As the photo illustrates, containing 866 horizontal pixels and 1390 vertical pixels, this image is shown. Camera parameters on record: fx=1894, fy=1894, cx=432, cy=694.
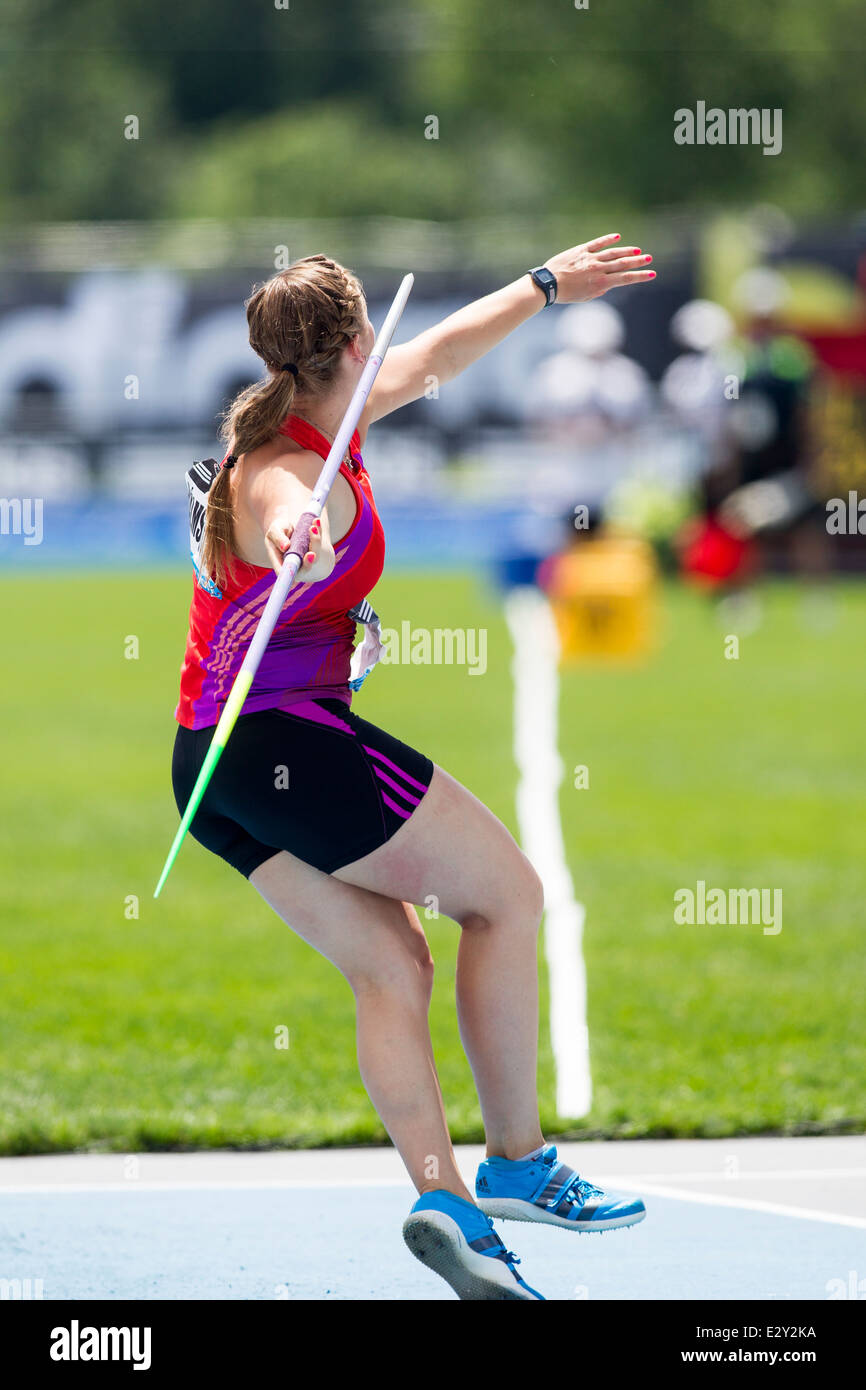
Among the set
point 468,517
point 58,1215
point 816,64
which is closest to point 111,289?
point 468,517

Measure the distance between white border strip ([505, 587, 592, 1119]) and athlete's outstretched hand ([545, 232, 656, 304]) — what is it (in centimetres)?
259

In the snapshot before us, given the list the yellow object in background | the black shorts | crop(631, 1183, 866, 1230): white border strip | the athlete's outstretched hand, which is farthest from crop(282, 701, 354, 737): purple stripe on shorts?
the yellow object in background

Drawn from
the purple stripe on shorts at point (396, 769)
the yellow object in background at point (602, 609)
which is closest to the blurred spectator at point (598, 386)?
the yellow object in background at point (602, 609)

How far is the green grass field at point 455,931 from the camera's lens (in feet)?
19.7

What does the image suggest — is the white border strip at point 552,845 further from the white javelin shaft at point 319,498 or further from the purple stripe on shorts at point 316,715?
the white javelin shaft at point 319,498

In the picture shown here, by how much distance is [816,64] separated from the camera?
53281mm

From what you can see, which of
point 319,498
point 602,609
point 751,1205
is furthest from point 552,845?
point 602,609

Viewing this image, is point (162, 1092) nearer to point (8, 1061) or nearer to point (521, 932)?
point (8, 1061)

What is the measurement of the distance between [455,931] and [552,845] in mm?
1736

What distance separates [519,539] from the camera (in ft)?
73.4

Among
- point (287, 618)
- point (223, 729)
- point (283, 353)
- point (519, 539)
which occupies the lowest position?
point (223, 729)

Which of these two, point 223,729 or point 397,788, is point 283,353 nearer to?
point 223,729

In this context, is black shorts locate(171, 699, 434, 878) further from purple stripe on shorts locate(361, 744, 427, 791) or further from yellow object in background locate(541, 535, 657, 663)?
yellow object in background locate(541, 535, 657, 663)
